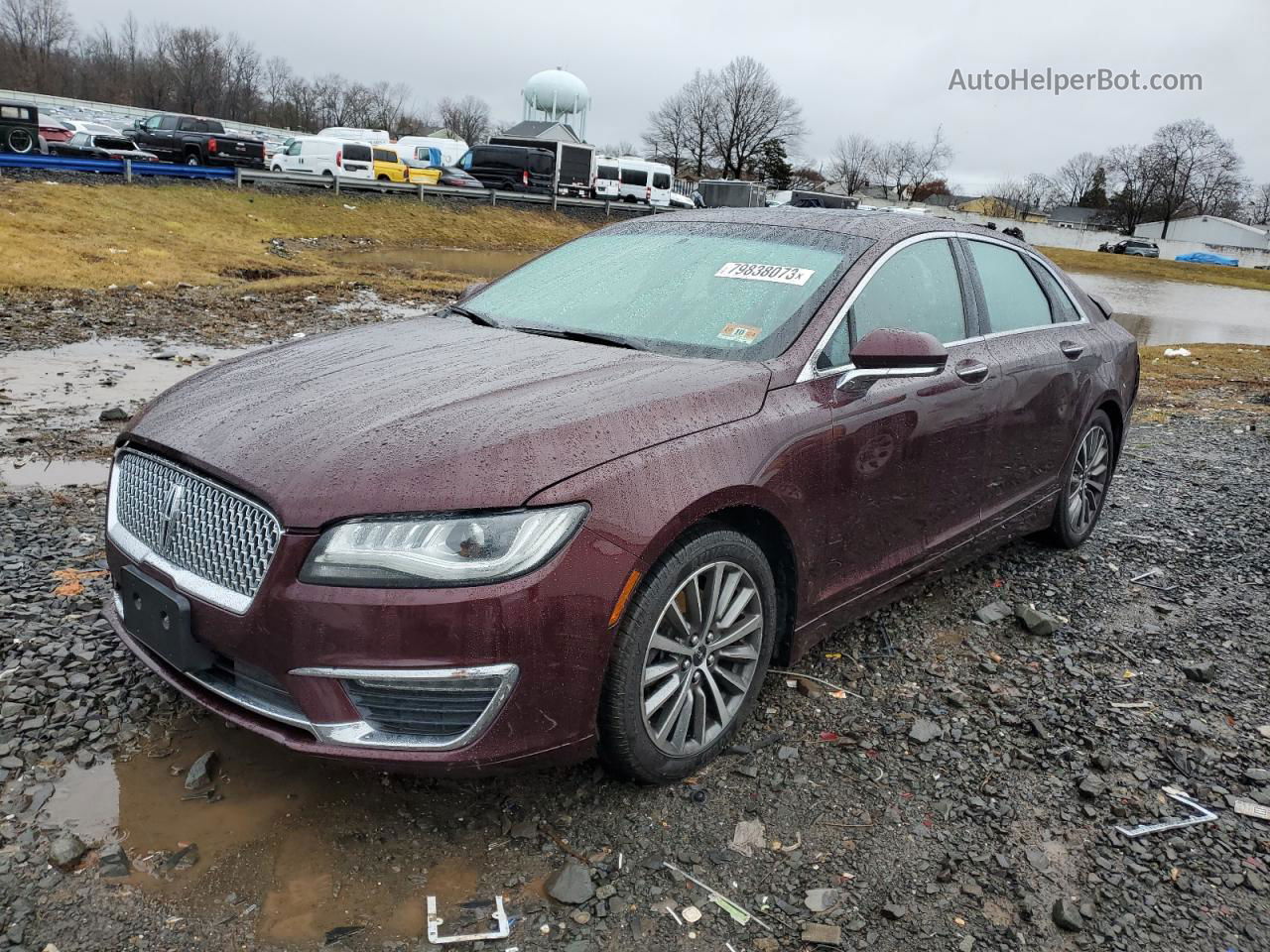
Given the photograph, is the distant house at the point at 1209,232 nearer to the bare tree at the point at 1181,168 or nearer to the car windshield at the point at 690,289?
the bare tree at the point at 1181,168

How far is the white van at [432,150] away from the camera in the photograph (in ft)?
162

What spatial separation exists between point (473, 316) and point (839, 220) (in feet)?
4.92

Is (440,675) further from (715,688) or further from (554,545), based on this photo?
(715,688)

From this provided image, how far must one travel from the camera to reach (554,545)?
2262 millimetres

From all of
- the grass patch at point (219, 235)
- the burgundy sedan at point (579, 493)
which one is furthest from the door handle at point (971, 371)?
the grass patch at point (219, 235)

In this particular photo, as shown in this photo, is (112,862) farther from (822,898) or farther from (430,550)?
(822,898)

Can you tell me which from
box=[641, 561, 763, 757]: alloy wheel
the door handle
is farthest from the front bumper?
Result: the door handle

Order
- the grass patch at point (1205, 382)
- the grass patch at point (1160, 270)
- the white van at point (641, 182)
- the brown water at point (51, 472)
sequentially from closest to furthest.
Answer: the brown water at point (51, 472), the grass patch at point (1205, 382), the white van at point (641, 182), the grass patch at point (1160, 270)

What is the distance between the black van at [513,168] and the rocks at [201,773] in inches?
1558

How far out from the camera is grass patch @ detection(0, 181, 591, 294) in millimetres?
14984

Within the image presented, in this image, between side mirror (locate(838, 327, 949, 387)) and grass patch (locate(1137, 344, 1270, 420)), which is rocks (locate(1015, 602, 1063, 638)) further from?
grass patch (locate(1137, 344, 1270, 420))

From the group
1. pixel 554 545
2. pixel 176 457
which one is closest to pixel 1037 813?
pixel 554 545

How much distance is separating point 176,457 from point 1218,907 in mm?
2998

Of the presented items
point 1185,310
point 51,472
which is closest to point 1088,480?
point 51,472
